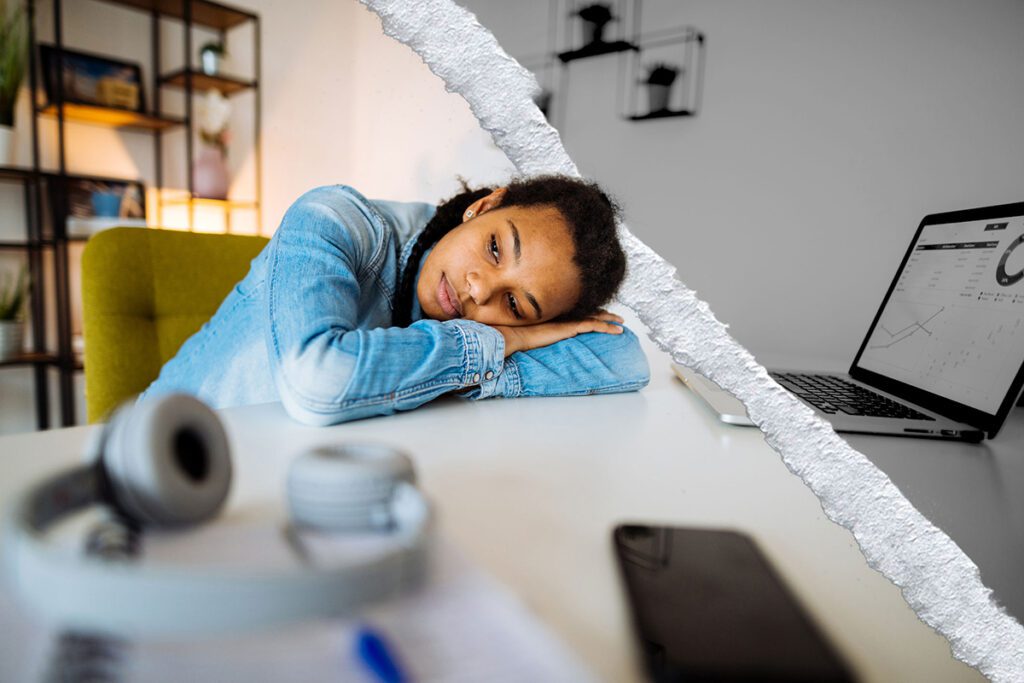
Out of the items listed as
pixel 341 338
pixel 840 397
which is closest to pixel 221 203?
pixel 341 338

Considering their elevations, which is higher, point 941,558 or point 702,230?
point 702,230

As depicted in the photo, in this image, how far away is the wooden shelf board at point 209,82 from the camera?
0.19m

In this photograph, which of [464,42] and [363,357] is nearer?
[464,42]

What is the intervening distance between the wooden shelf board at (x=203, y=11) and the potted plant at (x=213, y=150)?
21 mm

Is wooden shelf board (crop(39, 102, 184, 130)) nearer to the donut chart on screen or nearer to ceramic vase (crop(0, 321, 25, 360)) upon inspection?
ceramic vase (crop(0, 321, 25, 360))

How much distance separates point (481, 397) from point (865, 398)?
0.20 meters

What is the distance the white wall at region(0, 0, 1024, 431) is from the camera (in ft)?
0.52

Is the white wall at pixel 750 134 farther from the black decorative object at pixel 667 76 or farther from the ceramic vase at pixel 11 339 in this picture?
the ceramic vase at pixel 11 339

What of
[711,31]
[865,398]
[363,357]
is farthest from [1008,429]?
[363,357]

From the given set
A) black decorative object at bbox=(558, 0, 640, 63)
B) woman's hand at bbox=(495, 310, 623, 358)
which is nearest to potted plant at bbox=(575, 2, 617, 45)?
black decorative object at bbox=(558, 0, 640, 63)

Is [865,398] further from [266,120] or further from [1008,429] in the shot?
[266,120]

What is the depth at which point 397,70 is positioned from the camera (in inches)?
8.3

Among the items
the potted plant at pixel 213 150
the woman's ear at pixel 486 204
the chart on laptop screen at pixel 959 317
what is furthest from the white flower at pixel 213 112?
the chart on laptop screen at pixel 959 317

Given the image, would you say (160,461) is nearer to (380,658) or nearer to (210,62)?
(380,658)
